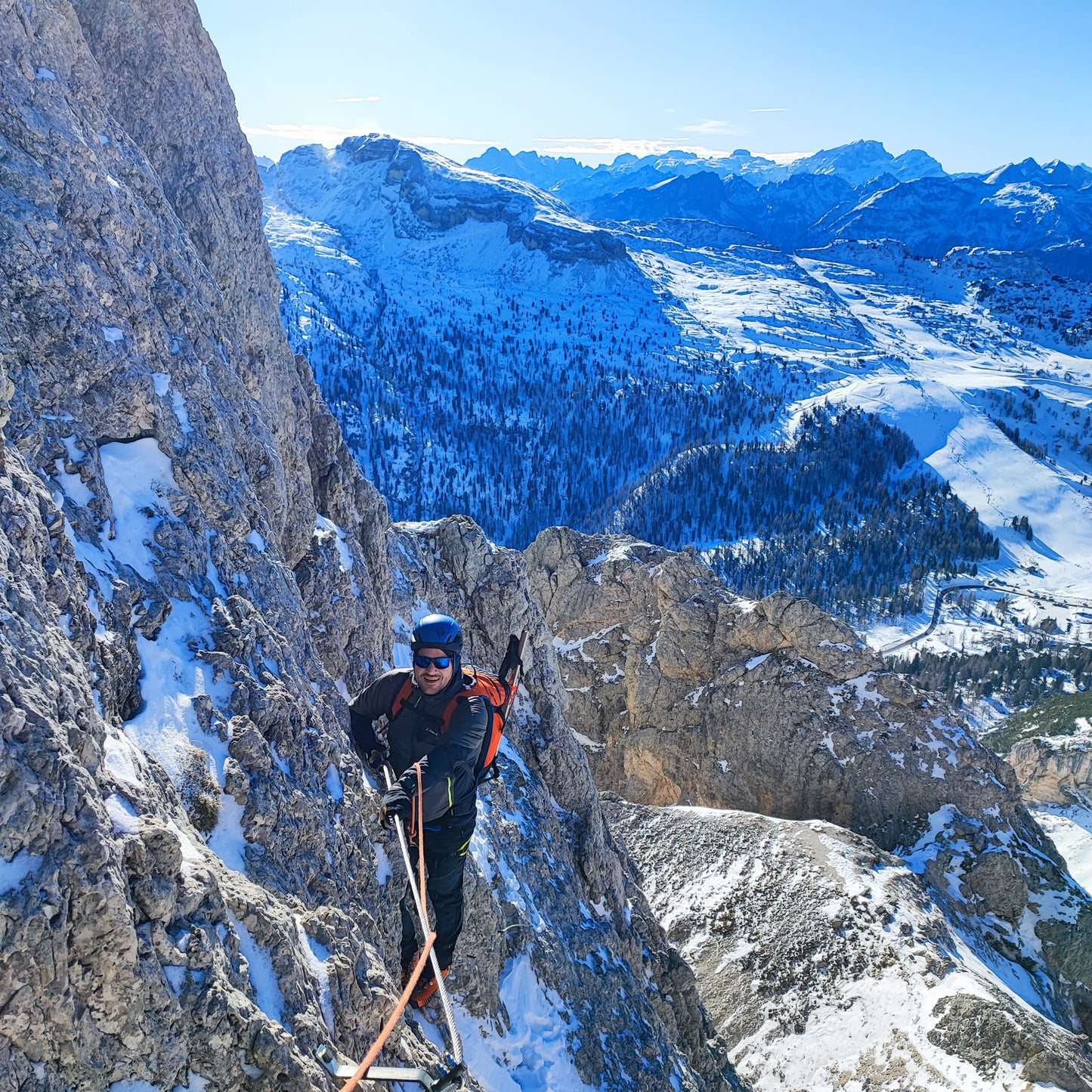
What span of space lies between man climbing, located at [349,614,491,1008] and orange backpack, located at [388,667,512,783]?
0.06 feet

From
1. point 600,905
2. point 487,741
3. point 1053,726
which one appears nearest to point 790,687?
point 600,905

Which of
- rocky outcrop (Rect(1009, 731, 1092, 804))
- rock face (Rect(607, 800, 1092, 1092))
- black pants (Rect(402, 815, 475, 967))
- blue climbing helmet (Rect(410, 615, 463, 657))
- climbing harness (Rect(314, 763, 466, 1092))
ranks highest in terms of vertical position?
blue climbing helmet (Rect(410, 615, 463, 657))

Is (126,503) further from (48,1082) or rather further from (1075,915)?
(1075,915)

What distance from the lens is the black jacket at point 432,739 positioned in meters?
8.91

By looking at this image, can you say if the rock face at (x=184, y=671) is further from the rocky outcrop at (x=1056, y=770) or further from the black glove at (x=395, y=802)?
the rocky outcrop at (x=1056, y=770)

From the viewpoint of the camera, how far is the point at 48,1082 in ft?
16.9

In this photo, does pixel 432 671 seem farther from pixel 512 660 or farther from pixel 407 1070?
pixel 407 1070

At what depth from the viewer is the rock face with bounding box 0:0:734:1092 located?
5.80 m

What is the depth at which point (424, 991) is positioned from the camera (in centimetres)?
1170

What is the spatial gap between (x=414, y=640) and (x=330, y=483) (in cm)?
1631

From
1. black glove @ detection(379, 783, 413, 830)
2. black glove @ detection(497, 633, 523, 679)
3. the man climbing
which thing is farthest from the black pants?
black glove @ detection(497, 633, 523, 679)

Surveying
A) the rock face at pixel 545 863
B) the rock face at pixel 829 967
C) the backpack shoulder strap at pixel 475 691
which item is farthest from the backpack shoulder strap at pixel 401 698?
the rock face at pixel 829 967

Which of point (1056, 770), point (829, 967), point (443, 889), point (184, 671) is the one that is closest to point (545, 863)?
point (443, 889)

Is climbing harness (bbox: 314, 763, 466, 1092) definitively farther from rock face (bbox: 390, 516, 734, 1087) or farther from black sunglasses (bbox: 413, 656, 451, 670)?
rock face (bbox: 390, 516, 734, 1087)
